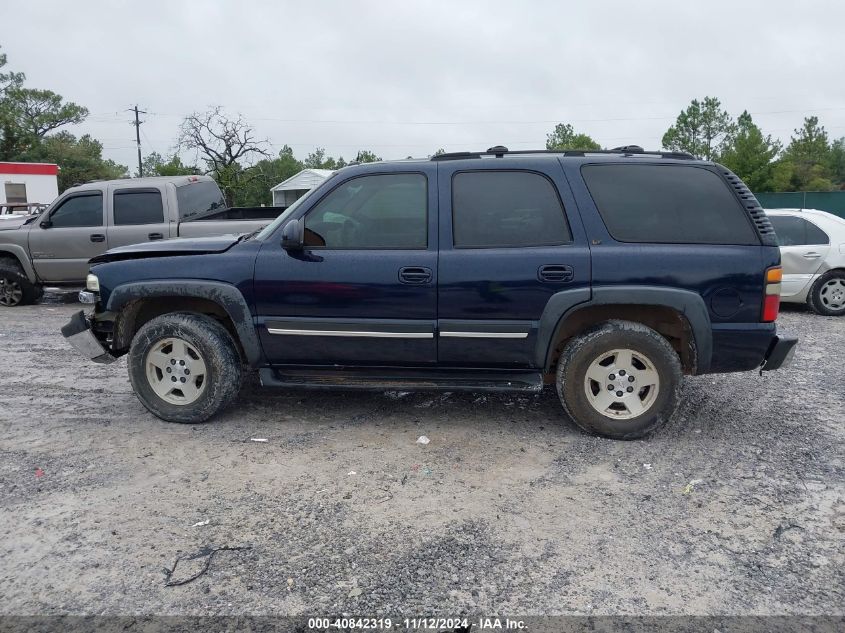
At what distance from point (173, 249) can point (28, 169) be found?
40990mm

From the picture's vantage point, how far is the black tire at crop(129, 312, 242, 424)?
4691 mm

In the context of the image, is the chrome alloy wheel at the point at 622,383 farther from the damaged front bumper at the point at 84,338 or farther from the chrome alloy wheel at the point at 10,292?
the chrome alloy wheel at the point at 10,292

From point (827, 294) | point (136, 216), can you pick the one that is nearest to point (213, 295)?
point (136, 216)

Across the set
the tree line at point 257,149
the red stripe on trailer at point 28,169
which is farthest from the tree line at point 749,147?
the red stripe on trailer at point 28,169

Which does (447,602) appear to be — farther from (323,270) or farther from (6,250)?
(6,250)

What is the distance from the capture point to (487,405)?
17.4 feet

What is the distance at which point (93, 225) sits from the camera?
1023 cm

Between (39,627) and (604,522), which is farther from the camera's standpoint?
(604,522)

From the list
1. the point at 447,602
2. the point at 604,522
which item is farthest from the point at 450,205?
the point at 447,602

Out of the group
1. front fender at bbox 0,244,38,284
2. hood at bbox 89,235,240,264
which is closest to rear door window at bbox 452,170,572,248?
hood at bbox 89,235,240,264

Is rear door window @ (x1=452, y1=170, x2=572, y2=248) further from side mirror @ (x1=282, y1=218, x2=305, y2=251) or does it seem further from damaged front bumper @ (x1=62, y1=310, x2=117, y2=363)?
damaged front bumper @ (x1=62, y1=310, x2=117, y2=363)

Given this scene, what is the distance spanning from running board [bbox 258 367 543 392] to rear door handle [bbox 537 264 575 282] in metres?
0.68

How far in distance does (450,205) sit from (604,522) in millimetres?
2269

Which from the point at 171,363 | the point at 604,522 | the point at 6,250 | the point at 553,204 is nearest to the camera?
the point at 604,522
